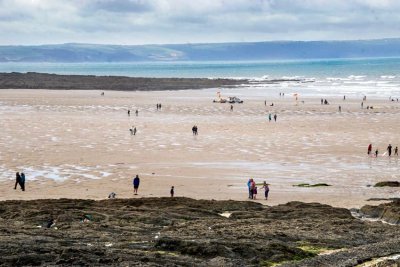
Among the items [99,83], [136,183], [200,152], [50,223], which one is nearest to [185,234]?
[50,223]

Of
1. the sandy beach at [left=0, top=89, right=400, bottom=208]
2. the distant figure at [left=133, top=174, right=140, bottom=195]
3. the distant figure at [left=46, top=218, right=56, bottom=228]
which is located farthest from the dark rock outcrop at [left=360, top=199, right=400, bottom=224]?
the distant figure at [left=46, top=218, right=56, bottom=228]

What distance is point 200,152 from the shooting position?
138 ft

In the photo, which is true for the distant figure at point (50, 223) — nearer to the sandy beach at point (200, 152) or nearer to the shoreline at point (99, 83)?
the sandy beach at point (200, 152)

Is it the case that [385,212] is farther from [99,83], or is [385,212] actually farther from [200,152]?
[99,83]

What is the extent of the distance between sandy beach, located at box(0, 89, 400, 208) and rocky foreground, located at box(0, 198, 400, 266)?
452 cm

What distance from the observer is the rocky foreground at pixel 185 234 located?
13.9 m

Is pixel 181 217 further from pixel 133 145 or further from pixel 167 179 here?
pixel 133 145

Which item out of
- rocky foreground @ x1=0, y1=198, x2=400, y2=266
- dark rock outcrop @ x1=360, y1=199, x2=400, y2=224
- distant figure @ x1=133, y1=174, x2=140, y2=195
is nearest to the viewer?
rocky foreground @ x1=0, y1=198, x2=400, y2=266

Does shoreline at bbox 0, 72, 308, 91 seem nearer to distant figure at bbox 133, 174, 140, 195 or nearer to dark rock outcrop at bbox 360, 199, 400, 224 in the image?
distant figure at bbox 133, 174, 140, 195

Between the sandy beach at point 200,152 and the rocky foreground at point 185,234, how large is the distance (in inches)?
178

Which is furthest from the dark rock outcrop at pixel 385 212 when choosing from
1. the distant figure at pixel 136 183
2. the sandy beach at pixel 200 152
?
the distant figure at pixel 136 183

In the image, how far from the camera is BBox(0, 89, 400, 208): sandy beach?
30.3 metres

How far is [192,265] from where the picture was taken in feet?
44.8

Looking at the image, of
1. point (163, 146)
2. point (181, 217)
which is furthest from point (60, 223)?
point (163, 146)
